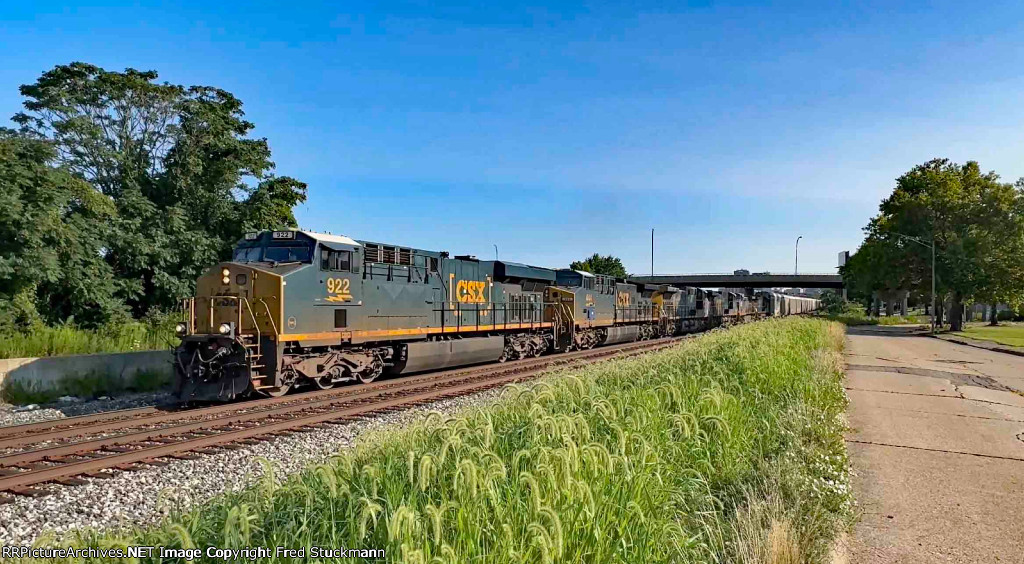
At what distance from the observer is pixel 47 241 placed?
53.7 ft

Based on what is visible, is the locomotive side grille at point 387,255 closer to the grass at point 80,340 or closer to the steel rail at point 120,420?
the steel rail at point 120,420

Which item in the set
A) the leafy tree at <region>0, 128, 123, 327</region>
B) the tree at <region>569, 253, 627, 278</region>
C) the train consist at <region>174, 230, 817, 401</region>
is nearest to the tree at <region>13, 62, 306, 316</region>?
the leafy tree at <region>0, 128, 123, 327</region>

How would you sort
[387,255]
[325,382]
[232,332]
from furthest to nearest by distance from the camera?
1. [387,255]
2. [325,382]
3. [232,332]

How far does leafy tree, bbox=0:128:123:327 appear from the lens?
15.3 meters

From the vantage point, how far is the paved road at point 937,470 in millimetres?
4812

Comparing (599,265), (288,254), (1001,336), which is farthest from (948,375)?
(599,265)

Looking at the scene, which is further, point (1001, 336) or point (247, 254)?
point (1001, 336)

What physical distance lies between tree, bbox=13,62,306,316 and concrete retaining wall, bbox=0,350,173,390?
229 inches

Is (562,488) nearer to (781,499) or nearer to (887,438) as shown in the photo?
(781,499)

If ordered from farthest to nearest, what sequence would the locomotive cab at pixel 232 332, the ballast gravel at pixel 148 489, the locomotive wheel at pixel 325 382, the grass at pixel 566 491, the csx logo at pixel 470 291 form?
the csx logo at pixel 470 291
the locomotive wheel at pixel 325 382
the locomotive cab at pixel 232 332
the ballast gravel at pixel 148 489
the grass at pixel 566 491

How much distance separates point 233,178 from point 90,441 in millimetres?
17410

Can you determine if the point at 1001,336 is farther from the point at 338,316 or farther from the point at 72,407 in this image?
the point at 72,407

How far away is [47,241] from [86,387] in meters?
4.76

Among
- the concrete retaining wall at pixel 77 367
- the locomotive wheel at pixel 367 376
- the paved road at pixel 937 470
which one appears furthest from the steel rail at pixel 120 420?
the paved road at pixel 937 470
